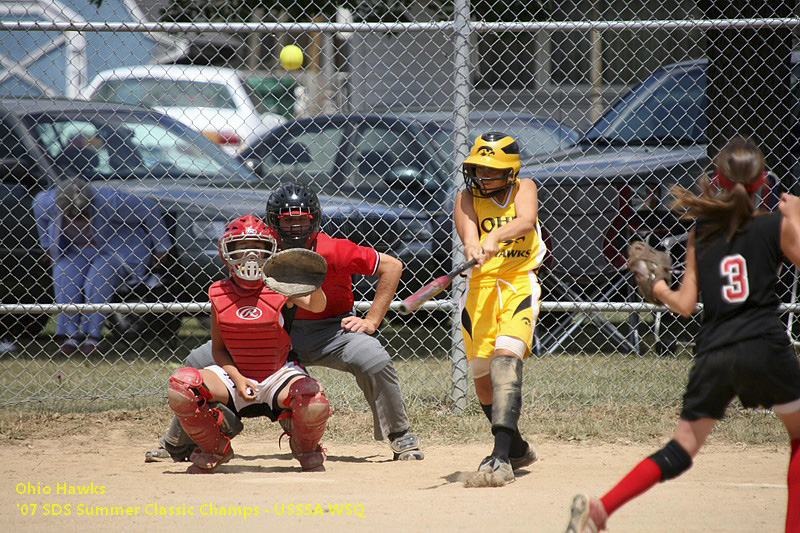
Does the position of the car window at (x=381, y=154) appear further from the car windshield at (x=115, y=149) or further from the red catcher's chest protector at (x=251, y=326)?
the red catcher's chest protector at (x=251, y=326)

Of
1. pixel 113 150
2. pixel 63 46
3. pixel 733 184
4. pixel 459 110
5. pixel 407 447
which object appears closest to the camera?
pixel 733 184

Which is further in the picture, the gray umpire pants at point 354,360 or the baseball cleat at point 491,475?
the gray umpire pants at point 354,360

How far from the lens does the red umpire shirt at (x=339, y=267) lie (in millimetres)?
4938

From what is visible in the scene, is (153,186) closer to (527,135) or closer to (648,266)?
(527,135)

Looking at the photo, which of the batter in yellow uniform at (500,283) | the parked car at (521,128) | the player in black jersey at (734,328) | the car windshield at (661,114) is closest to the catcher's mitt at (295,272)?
the batter in yellow uniform at (500,283)

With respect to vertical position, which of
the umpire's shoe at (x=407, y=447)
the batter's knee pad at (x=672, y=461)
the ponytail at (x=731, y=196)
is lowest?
the umpire's shoe at (x=407, y=447)

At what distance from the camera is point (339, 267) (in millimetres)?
4953

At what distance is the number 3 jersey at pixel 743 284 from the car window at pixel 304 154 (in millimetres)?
4645

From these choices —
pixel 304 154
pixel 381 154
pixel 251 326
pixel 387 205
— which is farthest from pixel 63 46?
pixel 251 326

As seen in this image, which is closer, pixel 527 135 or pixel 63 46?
pixel 527 135

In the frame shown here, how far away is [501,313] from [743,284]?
4.75 ft

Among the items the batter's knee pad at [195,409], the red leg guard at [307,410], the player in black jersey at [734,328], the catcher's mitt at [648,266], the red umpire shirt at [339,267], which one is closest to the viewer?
the player in black jersey at [734,328]

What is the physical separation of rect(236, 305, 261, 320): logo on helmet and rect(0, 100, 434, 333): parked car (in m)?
2.35

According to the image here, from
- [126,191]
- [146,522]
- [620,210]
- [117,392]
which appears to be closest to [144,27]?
[126,191]
